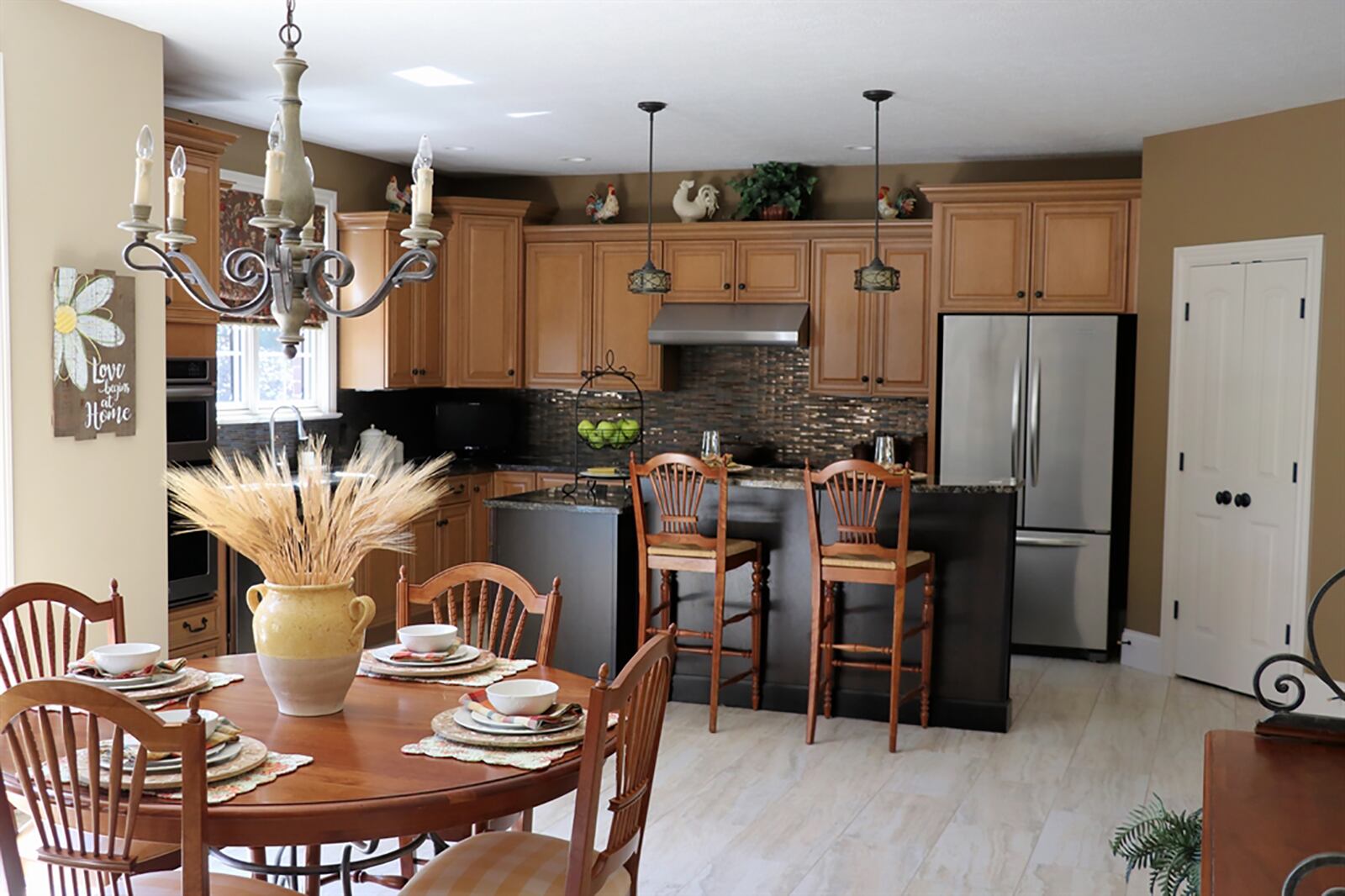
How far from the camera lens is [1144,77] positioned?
510cm

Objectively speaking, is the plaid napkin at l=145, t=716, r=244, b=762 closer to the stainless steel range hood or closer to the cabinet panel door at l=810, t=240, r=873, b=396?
the stainless steel range hood

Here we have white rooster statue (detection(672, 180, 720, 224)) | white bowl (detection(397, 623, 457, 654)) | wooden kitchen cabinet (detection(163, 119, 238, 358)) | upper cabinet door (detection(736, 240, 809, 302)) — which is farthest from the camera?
white rooster statue (detection(672, 180, 720, 224))

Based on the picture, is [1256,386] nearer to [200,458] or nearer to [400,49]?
[400,49]

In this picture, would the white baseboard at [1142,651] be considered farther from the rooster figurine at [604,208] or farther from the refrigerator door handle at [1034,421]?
the rooster figurine at [604,208]

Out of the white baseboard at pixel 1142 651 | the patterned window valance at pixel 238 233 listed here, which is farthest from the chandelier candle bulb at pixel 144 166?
the white baseboard at pixel 1142 651

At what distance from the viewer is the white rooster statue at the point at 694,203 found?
7.49 m

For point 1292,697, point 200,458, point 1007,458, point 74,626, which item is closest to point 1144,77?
point 1007,458

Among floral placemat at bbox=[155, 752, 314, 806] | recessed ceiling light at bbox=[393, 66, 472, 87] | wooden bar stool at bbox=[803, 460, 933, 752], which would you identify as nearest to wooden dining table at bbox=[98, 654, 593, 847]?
floral placemat at bbox=[155, 752, 314, 806]

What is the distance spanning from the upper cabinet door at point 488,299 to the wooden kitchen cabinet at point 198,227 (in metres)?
2.45

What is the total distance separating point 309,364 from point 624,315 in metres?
1.85

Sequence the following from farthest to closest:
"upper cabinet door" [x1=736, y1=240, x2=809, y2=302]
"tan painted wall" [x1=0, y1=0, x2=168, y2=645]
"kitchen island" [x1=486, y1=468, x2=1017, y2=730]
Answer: "upper cabinet door" [x1=736, y1=240, x2=809, y2=302] → "kitchen island" [x1=486, y1=468, x2=1017, y2=730] → "tan painted wall" [x1=0, y1=0, x2=168, y2=645]

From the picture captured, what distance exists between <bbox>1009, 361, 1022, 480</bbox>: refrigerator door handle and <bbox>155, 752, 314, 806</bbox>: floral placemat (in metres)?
4.93

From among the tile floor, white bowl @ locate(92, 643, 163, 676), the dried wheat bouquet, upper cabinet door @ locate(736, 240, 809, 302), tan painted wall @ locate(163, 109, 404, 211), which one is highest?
tan painted wall @ locate(163, 109, 404, 211)

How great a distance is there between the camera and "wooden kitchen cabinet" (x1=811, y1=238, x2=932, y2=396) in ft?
23.0
